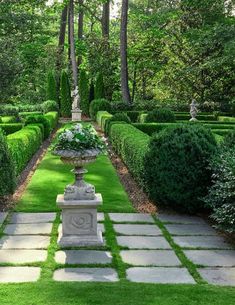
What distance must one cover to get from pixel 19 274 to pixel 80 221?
4.59 feet

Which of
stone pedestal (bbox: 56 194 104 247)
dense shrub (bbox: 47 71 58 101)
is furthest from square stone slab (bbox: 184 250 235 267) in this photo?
dense shrub (bbox: 47 71 58 101)

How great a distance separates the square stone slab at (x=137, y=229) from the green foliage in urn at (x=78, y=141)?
4.28 feet

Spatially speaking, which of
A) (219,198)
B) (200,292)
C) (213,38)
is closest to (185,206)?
(219,198)

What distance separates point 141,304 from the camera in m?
4.23

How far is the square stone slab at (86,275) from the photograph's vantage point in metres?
4.85

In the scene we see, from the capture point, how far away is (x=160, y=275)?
16.5ft

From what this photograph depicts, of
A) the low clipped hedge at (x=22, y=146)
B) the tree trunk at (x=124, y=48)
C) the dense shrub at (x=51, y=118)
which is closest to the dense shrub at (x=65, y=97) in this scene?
the tree trunk at (x=124, y=48)

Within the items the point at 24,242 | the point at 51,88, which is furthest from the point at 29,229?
the point at 51,88

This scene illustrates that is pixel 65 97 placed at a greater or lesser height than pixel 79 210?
greater

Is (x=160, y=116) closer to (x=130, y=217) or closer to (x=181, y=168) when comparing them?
(x=181, y=168)

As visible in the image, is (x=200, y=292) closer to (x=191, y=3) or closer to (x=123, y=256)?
(x=123, y=256)

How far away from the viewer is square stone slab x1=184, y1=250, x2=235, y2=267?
17.9 ft

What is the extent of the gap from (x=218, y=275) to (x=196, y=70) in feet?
76.5

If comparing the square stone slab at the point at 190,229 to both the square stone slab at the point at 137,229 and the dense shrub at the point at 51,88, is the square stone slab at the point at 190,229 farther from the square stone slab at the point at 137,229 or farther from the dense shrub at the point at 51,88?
the dense shrub at the point at 51,88
